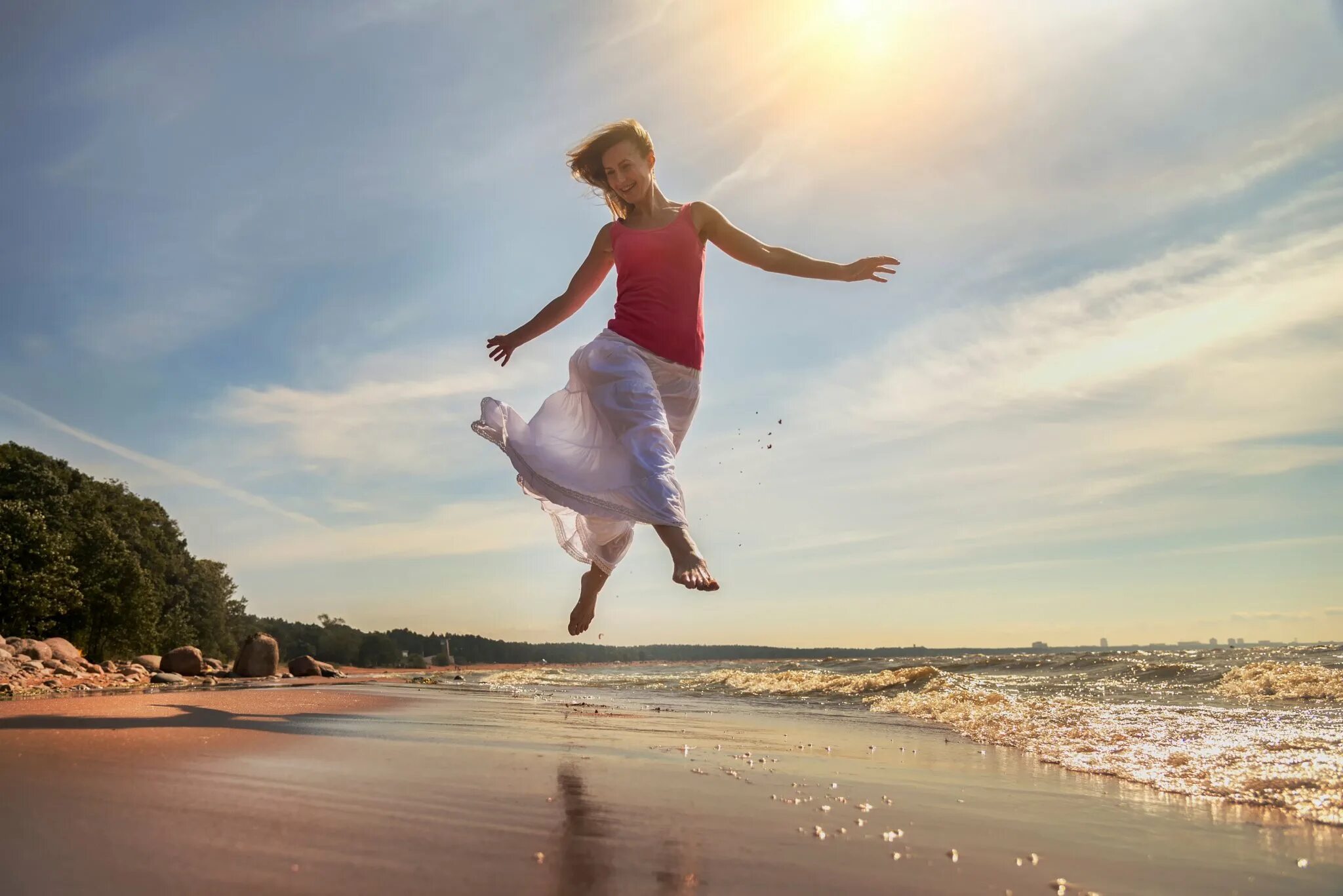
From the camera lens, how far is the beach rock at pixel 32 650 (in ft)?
53.8

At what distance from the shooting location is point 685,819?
2248 millimetres

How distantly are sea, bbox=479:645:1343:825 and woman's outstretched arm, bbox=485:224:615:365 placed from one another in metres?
3.60

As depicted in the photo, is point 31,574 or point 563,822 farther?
point 31,574

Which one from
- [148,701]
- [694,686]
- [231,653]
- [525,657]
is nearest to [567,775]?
[148,701]

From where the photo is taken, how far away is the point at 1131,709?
802 cm

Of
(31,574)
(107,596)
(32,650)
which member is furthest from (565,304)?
(107,596)

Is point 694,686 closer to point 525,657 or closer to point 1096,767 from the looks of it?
point 1096,767

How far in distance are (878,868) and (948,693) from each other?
8.29m

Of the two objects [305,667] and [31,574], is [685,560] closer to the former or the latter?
[305,667]

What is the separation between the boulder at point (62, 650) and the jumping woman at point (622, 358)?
55.7 feet

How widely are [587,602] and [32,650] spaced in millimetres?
16990

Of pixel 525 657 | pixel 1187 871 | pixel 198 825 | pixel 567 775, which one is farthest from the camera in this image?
pixel 525 657

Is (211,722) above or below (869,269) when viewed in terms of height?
below

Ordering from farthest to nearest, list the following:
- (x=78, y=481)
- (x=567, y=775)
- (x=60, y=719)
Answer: (x=78, y=481) → (x=60, y=719) → (x=567, y=775)
